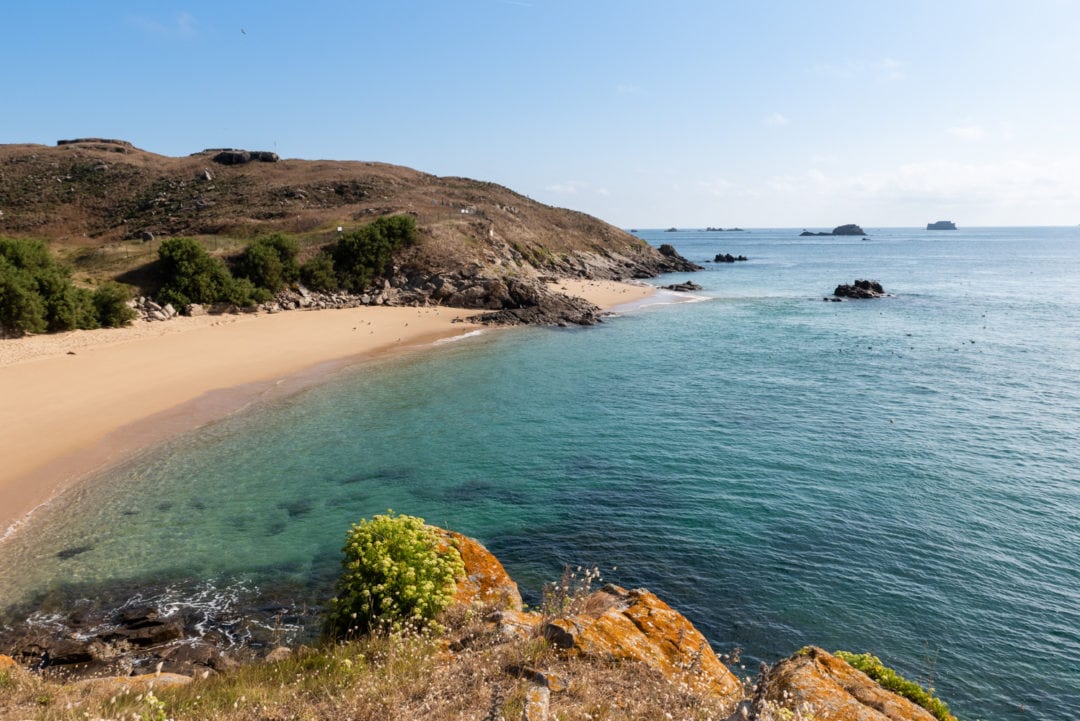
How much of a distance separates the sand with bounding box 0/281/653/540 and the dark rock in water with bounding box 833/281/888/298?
49320mm

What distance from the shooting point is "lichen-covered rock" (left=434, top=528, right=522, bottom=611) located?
10.8 meters

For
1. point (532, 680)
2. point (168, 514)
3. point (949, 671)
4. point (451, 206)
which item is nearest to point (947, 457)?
point (949, 671)

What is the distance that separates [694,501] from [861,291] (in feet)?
213

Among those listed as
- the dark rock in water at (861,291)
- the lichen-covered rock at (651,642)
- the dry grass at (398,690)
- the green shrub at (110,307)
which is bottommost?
the lichen-covered rock at (651,642)

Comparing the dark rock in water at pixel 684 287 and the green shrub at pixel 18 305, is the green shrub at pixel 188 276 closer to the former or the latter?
the green shrub at pixel 18 305

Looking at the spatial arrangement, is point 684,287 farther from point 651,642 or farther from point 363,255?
point 651,642

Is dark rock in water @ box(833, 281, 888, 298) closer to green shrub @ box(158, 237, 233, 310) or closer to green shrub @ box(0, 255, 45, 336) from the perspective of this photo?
green shrub @ box(158, 237, 233, 310)

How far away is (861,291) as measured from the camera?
72000 millimetres

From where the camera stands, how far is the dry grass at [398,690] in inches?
266

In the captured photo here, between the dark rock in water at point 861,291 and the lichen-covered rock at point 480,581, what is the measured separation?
71.6 metres

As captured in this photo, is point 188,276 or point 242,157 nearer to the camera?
point 188,276

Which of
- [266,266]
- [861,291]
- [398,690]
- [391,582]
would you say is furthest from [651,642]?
[861,291]

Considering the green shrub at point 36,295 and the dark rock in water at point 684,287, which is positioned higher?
the green shrub at point 36,295

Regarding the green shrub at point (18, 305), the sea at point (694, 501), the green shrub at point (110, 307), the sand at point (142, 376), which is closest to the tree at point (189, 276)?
the sand at point (142, 376)
